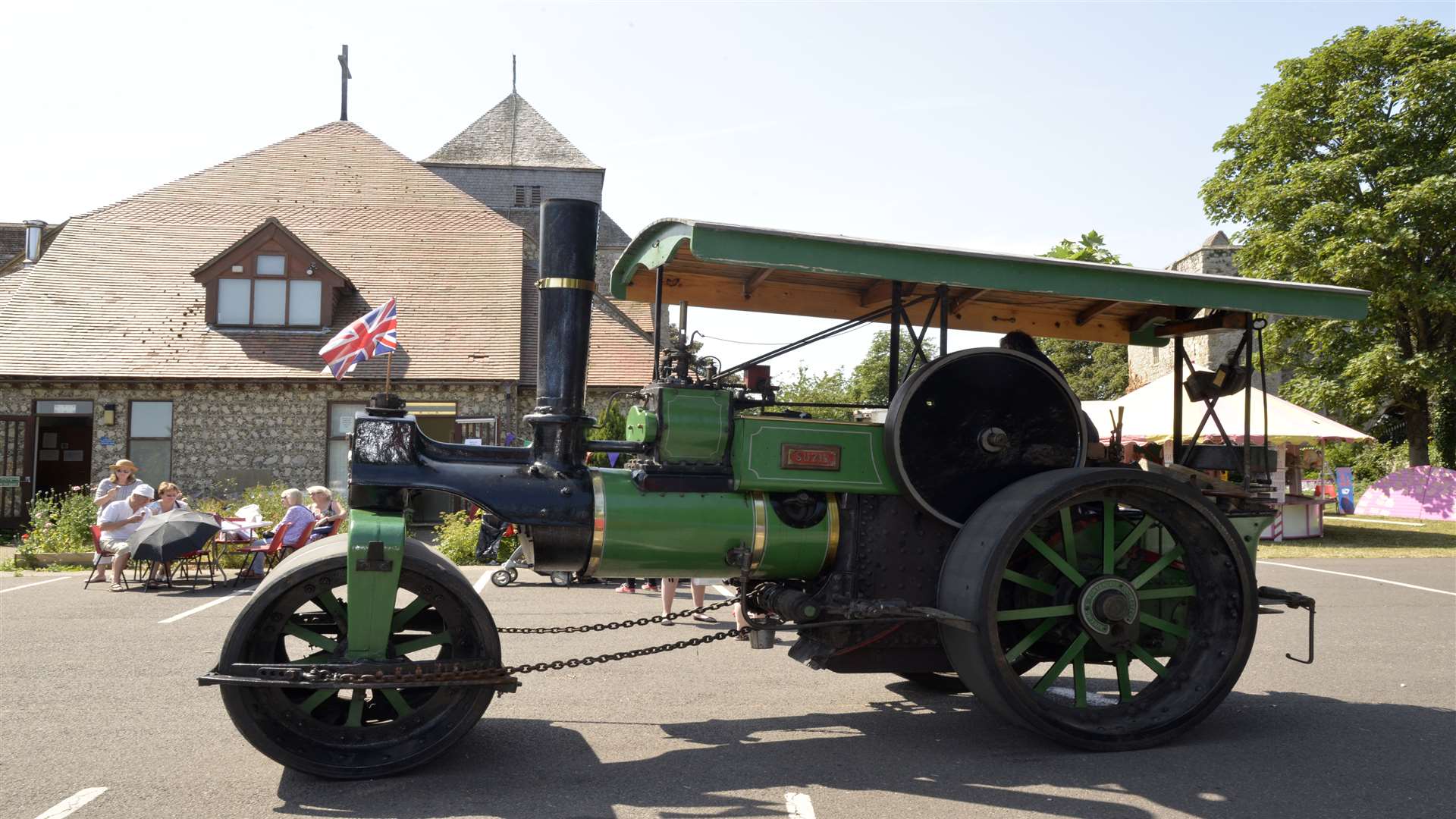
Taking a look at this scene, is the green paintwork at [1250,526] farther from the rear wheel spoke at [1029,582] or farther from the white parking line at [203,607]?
the white parking line at [203,607]

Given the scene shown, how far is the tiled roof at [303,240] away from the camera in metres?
18.6

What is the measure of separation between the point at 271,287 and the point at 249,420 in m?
2.55

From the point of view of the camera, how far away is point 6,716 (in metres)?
5.52

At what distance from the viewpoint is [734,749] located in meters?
5.06

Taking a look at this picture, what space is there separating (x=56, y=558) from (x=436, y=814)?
11.6 meters

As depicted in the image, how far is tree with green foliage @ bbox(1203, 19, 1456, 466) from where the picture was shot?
2370 cm

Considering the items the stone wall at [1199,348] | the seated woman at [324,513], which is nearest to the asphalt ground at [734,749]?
the seated woman at [324,513]

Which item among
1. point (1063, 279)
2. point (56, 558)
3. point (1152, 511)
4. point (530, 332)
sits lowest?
point (56, 558)

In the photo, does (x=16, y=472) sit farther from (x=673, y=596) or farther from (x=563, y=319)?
(x=563, y=319)

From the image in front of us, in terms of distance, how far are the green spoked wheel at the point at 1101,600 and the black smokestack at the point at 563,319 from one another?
1.90m

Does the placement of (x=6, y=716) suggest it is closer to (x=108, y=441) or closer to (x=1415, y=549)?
(x=108, y=441)

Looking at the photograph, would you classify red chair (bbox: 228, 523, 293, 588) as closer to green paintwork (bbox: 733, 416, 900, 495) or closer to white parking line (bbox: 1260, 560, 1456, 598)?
green paintwork (bbox: 733, 416, 900, 495)

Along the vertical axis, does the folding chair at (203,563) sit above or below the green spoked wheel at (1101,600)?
below

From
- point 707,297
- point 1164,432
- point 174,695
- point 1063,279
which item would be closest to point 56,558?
point 174,695
